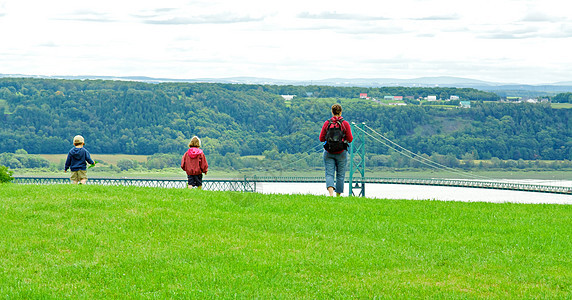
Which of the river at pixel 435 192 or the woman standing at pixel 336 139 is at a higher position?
the woman standing at pixel 336 139

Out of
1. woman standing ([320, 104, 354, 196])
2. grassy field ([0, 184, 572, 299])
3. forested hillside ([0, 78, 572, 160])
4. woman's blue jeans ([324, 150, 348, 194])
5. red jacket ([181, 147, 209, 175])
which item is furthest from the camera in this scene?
forested hillside ([0, 78, 572, 160])

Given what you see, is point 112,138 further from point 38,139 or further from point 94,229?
point 94,229

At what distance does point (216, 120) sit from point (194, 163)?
13173 cm

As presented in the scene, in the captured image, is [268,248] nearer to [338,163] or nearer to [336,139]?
[336,139]

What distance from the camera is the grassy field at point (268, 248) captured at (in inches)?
248

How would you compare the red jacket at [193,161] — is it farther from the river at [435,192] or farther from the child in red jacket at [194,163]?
the river at [435,192]

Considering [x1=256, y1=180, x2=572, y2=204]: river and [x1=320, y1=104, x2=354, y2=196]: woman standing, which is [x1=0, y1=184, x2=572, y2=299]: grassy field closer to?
[x1=320, y1=104, x2=354, y2=196]: woman standing

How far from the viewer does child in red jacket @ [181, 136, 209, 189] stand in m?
12.8

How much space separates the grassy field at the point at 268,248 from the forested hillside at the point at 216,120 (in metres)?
100

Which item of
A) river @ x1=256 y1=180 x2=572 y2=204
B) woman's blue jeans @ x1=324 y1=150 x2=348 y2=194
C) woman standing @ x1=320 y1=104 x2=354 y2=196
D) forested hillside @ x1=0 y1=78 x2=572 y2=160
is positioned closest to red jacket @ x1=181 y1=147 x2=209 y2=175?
woman's blue jeans @ x1=324 y1=150 x2=348 y2=194

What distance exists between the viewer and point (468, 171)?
378ft

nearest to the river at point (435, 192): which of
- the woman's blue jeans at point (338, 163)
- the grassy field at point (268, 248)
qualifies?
the woman's blue jeans at point (338, 163)

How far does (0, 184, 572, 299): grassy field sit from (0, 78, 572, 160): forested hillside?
10005cm

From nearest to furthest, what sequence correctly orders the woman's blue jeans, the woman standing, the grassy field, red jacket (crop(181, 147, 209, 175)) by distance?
the grassy field, the woman standing, the woman's blue jeans, red jacket (crop(181, 147, 209, 175))
